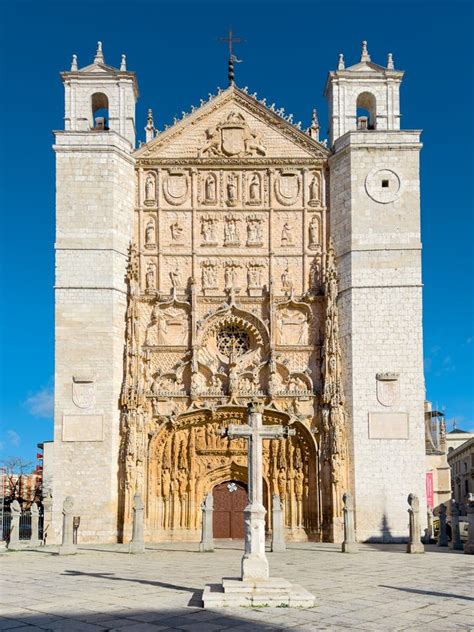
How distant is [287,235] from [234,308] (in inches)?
107

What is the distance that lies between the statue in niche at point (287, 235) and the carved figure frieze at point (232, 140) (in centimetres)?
233

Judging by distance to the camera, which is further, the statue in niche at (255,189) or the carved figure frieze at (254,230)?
the statue in niche at (255,189)

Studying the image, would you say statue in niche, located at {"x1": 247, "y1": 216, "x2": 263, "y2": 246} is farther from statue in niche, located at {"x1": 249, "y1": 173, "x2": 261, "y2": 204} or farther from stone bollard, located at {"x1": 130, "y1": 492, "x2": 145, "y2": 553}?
stone bollard, located at {"x1": 130, "y1": 492, "x2": 145, "y2": 553}

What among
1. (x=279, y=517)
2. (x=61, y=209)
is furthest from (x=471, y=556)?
(x=61, y=209)

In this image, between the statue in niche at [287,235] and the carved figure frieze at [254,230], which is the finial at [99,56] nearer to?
the carved figure frieze at [254,230]

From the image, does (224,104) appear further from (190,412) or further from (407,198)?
(190,412)

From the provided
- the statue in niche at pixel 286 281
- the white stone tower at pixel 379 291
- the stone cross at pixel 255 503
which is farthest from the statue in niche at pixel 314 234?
the stone cross at pixel 255 503

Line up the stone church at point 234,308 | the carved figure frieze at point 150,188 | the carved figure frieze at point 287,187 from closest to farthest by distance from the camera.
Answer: the stone church at point 234,308 < the carved figure frieze at point 150,188 < the carved figure frieze at point 287,187

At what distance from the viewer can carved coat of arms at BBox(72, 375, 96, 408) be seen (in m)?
21.6

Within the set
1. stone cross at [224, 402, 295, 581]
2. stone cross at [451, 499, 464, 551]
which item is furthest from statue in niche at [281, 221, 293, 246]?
stone cross at [224, 402, 295, 581]

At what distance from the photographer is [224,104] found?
24250 mm

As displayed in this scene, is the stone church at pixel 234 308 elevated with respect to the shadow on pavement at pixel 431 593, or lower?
elevated

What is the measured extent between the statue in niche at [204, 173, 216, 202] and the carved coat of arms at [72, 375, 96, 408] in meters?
6.33

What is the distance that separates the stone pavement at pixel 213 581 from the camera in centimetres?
902
